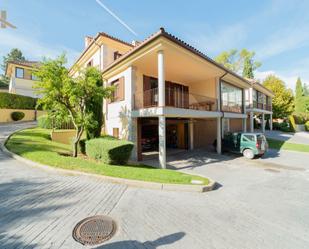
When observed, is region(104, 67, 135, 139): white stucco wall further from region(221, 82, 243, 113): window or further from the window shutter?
region(221, 82, 243, 113): window

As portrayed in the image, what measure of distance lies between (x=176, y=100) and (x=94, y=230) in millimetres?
12215

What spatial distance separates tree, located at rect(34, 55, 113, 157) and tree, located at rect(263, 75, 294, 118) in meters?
31.0

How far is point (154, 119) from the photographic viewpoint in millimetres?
11961

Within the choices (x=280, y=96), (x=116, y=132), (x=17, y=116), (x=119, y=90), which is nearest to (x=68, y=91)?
(x=119, y=90)

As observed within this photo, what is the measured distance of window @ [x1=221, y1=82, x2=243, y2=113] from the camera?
15.3m

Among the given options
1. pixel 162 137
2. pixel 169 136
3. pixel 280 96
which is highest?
pixel 280 96

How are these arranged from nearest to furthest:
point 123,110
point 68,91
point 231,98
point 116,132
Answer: point 68,91, point 123,110, point 116,132, point 231,98

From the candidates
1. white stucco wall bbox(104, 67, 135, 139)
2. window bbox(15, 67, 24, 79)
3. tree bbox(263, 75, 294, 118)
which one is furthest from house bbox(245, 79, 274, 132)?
window bbox(15, 67, 24, 79)

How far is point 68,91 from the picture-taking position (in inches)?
325

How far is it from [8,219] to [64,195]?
1.32 meters

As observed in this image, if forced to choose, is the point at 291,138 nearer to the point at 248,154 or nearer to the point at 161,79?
the point at 248,154

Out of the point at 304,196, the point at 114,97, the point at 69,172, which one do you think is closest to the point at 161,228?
the point at 69,172

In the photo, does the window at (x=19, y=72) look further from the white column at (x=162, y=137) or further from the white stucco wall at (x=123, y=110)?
the white column at (x=162, y=137)

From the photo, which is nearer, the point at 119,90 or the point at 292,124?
the point at 119,90
